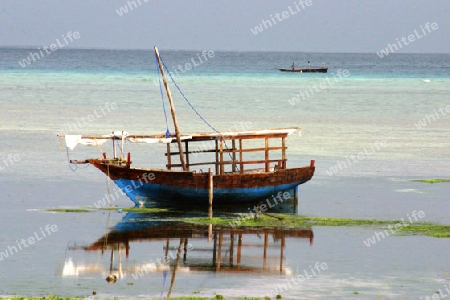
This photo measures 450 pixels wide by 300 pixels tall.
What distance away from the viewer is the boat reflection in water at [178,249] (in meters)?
24.6

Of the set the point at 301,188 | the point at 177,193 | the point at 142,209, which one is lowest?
the point at 142,209

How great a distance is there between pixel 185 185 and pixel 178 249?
674cm

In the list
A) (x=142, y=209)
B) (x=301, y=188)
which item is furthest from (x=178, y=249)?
(x=301, y=188)

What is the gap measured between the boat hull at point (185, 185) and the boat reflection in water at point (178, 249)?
1.55m

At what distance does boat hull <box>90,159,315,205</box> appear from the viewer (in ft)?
110

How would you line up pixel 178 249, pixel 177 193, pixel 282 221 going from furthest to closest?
pixel 177 193
pixel 282 221
pixel 178 249

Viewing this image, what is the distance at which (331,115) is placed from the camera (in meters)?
77.4

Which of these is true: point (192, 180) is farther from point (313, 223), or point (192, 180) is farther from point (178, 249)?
point (178, 249)

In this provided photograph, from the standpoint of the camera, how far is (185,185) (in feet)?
111

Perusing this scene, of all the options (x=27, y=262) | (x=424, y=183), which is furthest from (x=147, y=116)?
(x=27, y=262)

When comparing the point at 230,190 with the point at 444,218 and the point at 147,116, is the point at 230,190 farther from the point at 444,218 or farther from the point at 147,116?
the point at 147,116

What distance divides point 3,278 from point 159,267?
392cm

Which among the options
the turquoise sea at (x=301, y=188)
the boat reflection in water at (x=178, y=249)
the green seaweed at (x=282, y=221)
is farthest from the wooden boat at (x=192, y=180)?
the green seaweed at (x=282, y=221)

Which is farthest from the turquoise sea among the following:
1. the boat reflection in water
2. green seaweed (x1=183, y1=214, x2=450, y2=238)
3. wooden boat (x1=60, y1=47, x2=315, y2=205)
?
wooden boat (x1=60, y1=47, x2=315, y2=205)
